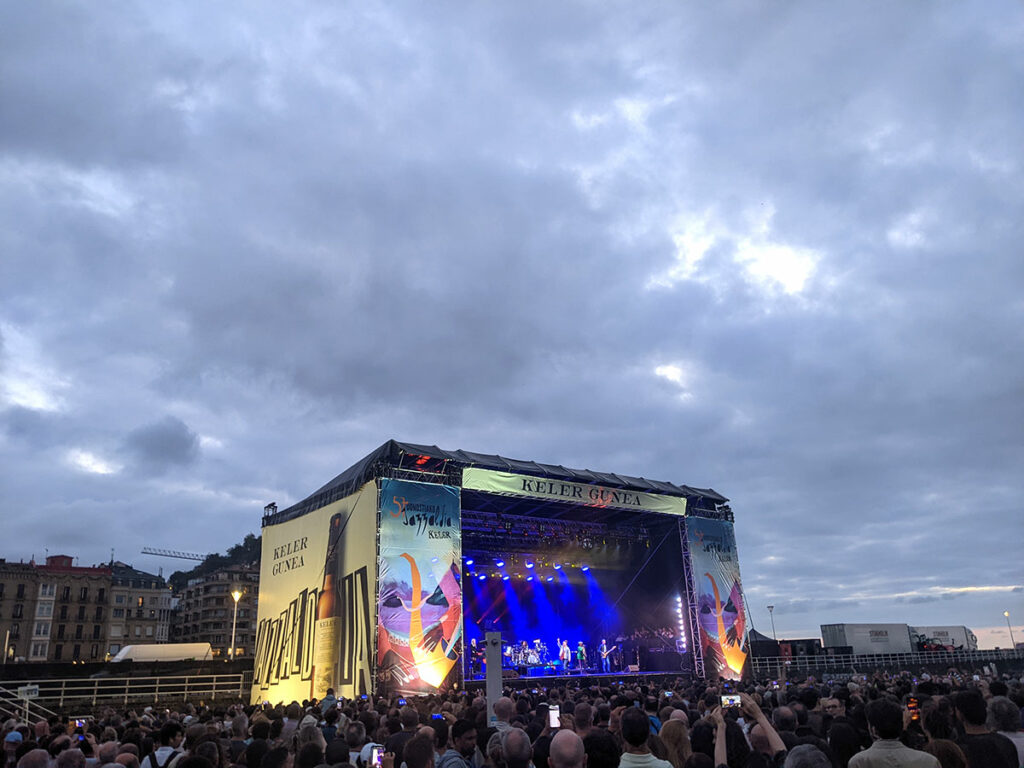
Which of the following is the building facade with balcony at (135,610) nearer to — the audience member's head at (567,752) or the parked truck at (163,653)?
the parked truck at (163,653)

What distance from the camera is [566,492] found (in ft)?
88.7

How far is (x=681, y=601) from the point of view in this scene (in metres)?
30.3

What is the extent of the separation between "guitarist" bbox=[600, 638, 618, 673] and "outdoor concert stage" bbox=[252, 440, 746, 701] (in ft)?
0.32

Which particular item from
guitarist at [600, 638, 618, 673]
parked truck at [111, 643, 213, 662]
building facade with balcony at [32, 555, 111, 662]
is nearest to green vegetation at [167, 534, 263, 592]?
building facade with balcony at [32, 555, 111, 662]

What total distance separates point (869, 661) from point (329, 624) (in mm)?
26571

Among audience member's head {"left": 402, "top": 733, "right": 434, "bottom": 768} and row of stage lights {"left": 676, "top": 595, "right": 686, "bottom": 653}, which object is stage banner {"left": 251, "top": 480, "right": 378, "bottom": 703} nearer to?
row of stage lights {"left": 676, "top": 595, "right": 686, "bottom": 653}

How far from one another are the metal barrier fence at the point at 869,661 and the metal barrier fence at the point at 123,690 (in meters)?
22.2

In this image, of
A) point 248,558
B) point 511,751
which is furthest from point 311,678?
point 248,558

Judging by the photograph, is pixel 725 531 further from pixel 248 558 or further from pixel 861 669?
pixel 248 558

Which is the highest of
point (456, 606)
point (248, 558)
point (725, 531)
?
point (248, 558)

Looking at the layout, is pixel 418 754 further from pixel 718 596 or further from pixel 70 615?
pixel 70 615

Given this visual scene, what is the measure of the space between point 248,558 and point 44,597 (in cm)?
3086

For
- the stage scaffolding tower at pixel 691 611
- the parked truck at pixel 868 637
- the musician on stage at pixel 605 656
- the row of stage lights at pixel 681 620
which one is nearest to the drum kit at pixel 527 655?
the musician on stage at pixel 605 656

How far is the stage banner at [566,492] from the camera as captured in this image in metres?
24.9
